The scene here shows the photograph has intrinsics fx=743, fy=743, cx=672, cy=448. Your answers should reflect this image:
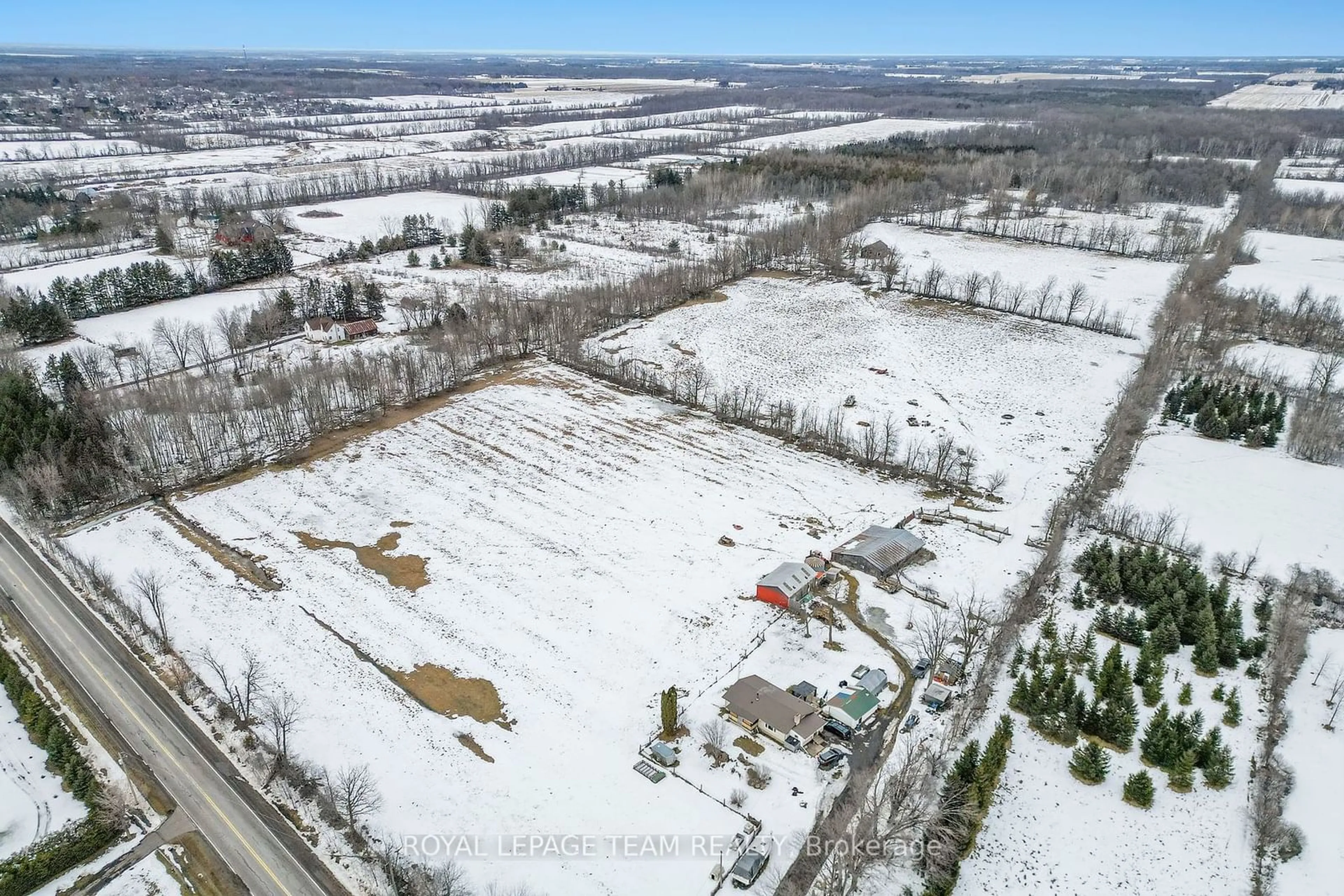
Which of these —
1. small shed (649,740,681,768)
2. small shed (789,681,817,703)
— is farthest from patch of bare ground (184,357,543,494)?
small shed (789,681,817,703)

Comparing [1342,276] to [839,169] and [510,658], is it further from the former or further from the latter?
[510,658]

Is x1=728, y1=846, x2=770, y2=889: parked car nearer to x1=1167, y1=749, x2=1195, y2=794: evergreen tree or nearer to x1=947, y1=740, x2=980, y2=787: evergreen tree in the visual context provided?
x1=947, y1=740, x2=980, y2=787: evergreen tree

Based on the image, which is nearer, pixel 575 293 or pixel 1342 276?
pixel 575 293

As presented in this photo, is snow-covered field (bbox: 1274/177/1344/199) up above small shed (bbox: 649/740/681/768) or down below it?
above

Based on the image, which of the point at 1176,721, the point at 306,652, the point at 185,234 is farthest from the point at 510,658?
the point at 185,234

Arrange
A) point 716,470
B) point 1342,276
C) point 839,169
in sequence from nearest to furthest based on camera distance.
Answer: point 716,470, point 1342,276, point 839,169

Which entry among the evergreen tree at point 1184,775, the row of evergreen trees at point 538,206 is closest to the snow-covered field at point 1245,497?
the evergreen tree at point 1184,775
